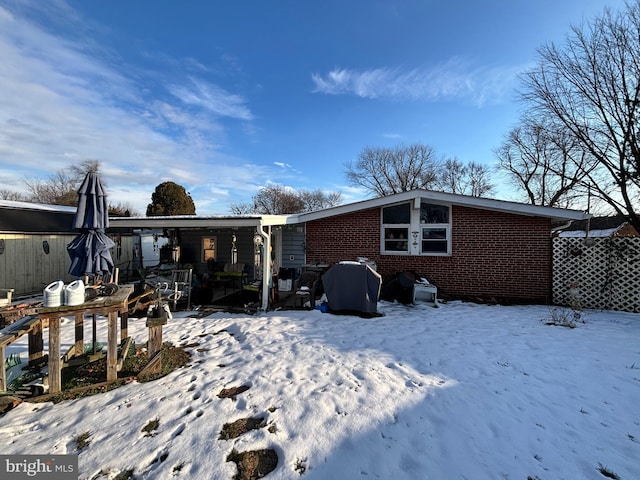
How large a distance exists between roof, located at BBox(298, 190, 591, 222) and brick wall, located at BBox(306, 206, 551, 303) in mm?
339

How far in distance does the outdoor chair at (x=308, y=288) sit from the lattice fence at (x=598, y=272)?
678cm

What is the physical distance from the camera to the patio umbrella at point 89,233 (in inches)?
181

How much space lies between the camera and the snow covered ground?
242 cm

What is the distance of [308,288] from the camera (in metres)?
7.74

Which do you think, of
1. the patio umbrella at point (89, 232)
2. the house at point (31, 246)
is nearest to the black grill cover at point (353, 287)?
the patio umbrella at point (89, 232)

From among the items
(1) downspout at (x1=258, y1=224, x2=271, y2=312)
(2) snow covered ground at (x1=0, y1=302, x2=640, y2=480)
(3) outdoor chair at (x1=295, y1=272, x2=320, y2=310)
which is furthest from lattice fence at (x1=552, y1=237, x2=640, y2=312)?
(1) downspout at (x1=258, y1=224, x2=271, y2=312)

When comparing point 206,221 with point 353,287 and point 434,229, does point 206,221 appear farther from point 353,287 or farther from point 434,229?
point 434,229

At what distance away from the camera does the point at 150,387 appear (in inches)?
144

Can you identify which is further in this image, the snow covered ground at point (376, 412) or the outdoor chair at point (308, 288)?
the outdoor chair at point (308, 288)

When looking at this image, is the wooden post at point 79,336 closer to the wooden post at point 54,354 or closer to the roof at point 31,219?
the wooden post at point 54,354

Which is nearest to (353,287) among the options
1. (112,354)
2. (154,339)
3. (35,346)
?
(154,339)

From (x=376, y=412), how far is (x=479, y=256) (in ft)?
23.6

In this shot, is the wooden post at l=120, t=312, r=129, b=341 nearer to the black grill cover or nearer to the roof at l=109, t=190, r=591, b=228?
the roof at l=109, t=190, r=591, b=228

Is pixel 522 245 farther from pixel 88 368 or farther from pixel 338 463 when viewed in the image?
pixel 88 368
